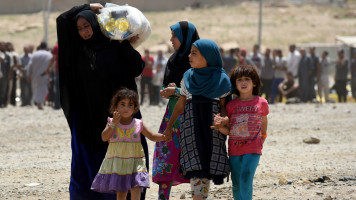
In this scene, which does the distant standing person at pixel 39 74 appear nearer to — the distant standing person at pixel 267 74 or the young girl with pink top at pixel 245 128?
the distant standing person at pixel 267 74

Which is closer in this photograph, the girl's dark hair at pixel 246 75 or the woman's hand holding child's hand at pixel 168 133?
the girl's dark hair at pixel 246 75

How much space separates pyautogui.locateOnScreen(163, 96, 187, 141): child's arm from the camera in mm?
5180

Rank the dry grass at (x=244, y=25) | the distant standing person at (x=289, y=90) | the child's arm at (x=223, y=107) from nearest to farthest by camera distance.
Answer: the child's arm at (x=223, y=107), the distant standing person at (x=289, y=90), the dry grass at (x=244, y=25)

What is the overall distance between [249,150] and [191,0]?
5758 centimetres

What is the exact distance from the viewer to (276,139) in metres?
11.1

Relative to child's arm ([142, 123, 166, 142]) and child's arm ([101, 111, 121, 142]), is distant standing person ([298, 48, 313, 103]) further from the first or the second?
child's arm ([101, 111, 121, 142])

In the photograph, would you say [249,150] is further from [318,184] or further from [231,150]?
[318,184]

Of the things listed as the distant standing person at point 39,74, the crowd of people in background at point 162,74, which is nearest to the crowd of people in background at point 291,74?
the crowd of people in background at point 162,74

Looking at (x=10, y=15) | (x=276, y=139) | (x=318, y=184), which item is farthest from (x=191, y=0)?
(x=318, y=184)

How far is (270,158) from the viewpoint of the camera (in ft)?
29.6

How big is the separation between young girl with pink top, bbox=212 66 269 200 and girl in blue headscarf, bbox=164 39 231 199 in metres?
0.08

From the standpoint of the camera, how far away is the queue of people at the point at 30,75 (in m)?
16.7

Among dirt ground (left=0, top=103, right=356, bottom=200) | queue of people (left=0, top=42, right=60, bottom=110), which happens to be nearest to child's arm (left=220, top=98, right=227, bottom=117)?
dirt ground (left=0, top=103, right=356, bottom=200)

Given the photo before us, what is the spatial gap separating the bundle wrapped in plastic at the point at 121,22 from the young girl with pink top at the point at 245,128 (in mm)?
854
